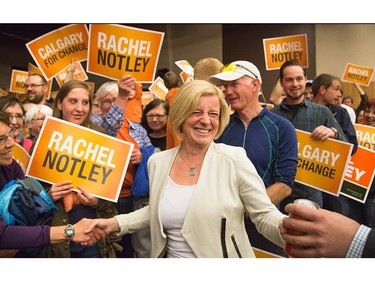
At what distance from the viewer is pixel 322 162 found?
2.90 m

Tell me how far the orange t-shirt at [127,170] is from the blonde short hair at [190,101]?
37.5 inches

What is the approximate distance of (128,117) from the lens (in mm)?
3014

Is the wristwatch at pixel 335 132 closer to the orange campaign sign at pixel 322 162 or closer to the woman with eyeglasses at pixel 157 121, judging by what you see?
the orange campaign sign at pixel 322 162

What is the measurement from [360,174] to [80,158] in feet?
6.35

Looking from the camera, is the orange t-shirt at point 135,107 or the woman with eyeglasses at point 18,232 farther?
the orange t-shirt at point 135,107

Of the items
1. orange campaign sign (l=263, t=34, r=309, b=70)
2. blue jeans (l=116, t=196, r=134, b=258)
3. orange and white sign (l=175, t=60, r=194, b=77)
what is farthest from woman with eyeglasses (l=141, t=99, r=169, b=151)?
orange campaign sign (l=263, t=34, r=309, b=70)

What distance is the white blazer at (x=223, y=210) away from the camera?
1.75 m

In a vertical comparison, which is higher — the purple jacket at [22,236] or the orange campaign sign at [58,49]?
the orange campaign sign at [58,49]

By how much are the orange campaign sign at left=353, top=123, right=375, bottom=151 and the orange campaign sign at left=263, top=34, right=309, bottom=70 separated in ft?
2.12

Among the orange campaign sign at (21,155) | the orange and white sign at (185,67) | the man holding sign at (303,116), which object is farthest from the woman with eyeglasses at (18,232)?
the orange and white sign at (185,67)

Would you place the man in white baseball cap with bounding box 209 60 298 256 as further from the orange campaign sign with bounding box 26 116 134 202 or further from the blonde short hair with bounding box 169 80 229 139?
the orange campaign sign with bounding box 26 116 134 202
